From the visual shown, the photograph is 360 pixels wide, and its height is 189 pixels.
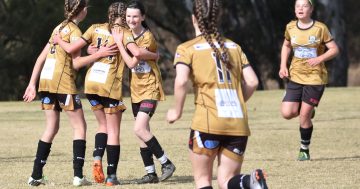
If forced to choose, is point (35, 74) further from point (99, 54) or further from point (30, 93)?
point (99, 54)

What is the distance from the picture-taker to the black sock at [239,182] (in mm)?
6527

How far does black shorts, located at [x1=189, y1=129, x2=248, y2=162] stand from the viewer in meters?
6.69

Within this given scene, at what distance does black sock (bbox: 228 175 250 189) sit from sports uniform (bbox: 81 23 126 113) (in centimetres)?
327

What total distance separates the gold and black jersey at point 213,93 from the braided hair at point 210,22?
0.12 ft

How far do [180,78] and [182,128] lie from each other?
38.0 ft

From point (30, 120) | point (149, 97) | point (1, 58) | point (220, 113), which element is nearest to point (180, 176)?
point (149, 97)

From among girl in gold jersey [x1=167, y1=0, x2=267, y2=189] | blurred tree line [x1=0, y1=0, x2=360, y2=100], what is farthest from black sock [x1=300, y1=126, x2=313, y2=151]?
blurred tree line [x1=0, y1=0, x2=360, y2=100]

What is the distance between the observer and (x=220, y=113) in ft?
21.9

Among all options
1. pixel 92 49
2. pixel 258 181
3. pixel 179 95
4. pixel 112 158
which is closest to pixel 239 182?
pixel 258 181

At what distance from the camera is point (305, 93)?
12.3m

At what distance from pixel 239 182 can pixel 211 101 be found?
1.97 ft

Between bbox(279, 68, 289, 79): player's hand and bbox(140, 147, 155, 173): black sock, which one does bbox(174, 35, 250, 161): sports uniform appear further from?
bbox(279, 68, 289, 79): player's hand

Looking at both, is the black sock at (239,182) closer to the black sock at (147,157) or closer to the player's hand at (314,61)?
the black sock at (147,157)

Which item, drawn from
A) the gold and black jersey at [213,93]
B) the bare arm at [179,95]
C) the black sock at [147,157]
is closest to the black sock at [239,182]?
Result: the gold and black jersey at [213,93]
